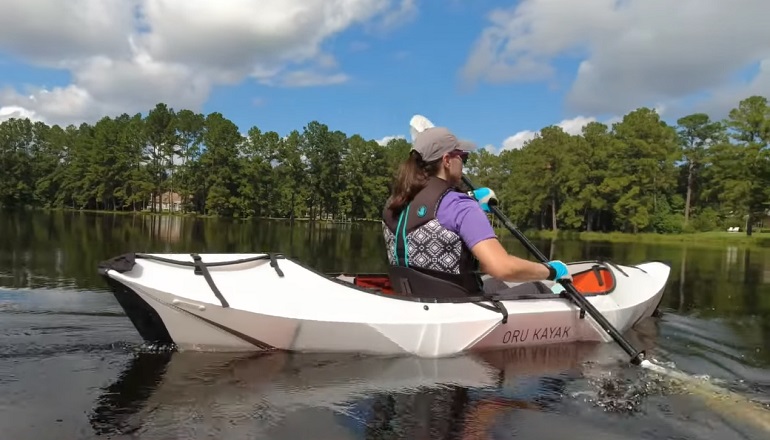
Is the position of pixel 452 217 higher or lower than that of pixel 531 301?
higher

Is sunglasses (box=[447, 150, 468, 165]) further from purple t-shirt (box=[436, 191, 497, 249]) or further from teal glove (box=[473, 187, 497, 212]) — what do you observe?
teal glove (box=[473, 187, 497, 212])

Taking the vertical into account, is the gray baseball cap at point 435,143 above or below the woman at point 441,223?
above

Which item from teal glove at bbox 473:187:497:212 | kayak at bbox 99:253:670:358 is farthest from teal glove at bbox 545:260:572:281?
teal glove at bbox 473:187:497:212

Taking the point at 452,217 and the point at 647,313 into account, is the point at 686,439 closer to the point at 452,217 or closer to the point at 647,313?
the point at 452,217

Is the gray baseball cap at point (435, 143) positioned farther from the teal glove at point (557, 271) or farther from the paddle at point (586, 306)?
the teal glove at point (557, 271)

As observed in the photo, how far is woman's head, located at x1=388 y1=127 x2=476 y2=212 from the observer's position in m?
5.34

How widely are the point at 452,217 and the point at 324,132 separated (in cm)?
7720

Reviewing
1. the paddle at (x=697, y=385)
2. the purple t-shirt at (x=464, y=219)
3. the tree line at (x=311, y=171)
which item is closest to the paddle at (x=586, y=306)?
the paddle at (x=697, y=385)

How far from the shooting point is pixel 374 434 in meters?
3.83

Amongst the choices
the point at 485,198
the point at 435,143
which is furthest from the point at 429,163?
the point at 485,198

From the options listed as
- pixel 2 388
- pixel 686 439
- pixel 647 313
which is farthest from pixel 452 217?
pixel 647 313

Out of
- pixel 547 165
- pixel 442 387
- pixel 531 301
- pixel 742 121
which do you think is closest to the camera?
pixel 442 387

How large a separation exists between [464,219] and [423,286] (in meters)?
0.84

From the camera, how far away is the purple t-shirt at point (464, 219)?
5.12m
